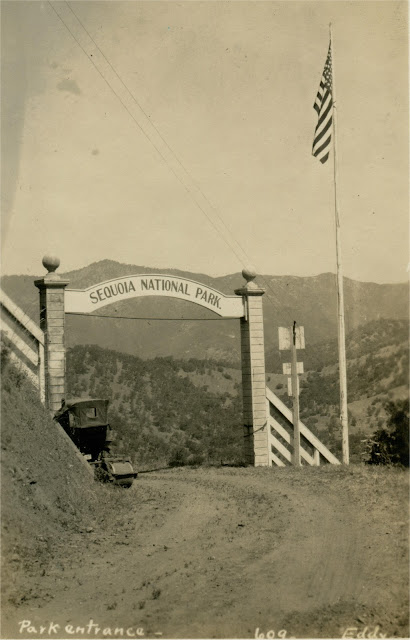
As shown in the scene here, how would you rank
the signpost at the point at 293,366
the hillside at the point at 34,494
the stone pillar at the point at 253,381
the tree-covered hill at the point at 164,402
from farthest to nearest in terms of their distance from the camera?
the tree-covered hill at the point at 164,402, the stone pillar at the point at 253,381, the signpost at the point at 293,366, the hillside at the point at 34,494

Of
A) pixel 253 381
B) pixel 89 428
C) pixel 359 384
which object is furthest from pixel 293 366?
pixel 359 384

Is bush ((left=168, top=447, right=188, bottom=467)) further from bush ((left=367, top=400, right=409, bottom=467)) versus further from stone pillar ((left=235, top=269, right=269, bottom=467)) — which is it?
bush ((left=367, top=400, right=409, bottom=467))

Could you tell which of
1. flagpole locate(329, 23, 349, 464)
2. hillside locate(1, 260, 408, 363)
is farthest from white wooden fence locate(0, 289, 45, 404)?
hillside locate(1, 260, 408, 363)

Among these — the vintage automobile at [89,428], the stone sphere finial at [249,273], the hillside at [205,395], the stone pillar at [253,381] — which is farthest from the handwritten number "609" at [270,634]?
the hillside at [205,395]

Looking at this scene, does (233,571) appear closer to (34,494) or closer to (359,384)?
(34,494)

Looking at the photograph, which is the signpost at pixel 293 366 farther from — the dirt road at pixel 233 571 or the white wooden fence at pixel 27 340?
the white wooden fence at pixel 27 340
